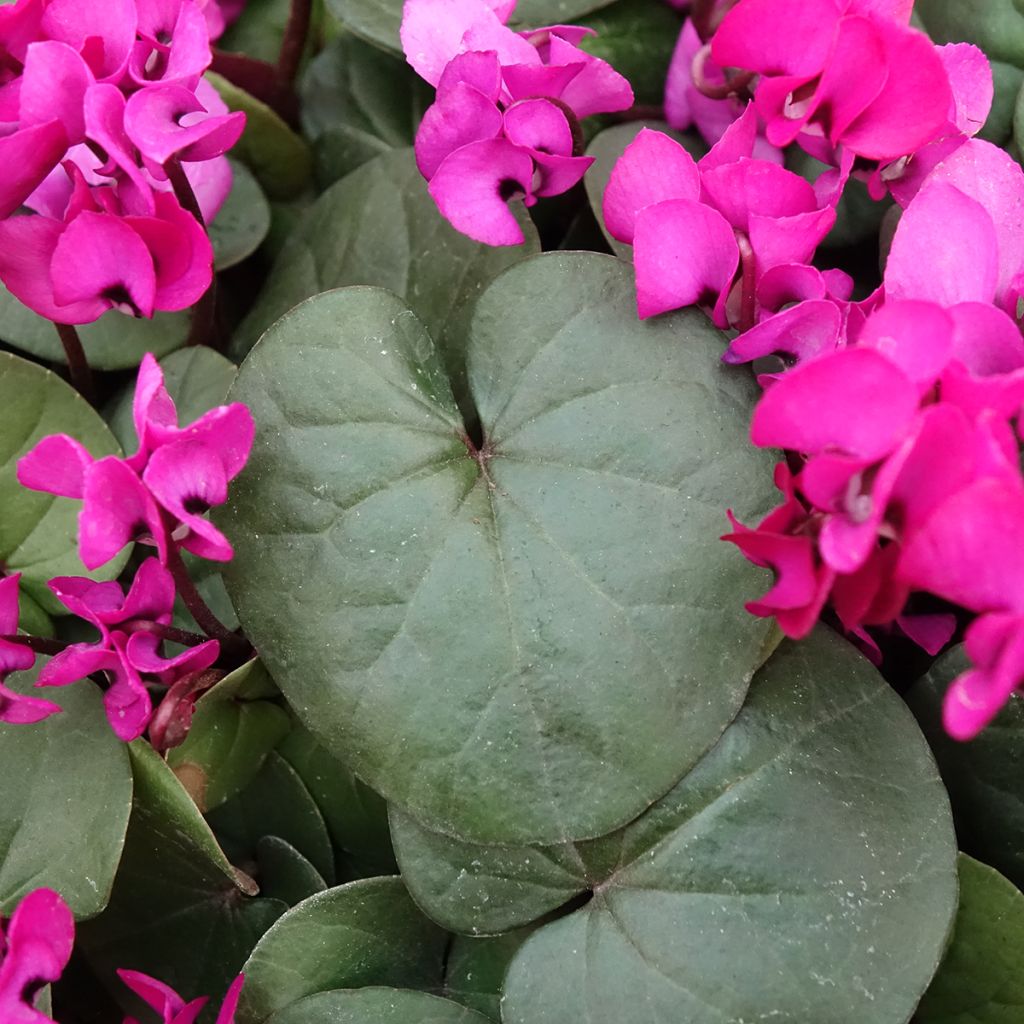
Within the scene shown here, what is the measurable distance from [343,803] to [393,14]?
573 millimetres

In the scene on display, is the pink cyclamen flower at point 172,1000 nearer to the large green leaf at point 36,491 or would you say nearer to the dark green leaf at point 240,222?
the large green leaf at point 36,491

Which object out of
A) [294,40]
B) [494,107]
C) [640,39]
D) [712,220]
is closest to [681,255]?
[712,220]

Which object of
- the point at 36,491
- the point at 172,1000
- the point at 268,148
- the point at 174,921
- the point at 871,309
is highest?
the point at 871,309

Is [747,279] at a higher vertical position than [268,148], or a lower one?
higher

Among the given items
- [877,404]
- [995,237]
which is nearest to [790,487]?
[877,404]

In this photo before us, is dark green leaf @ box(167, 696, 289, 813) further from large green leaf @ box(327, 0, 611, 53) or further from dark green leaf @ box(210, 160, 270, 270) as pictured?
large green leaf @ box(327, 0, 611, 53)

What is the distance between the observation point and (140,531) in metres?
0.54

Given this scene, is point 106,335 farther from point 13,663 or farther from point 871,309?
point 871,309

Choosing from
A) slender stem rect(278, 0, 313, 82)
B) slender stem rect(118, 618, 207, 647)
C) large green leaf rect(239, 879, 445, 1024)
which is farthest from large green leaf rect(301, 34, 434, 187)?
large green leaf rect(239, 879, 445, 1024)

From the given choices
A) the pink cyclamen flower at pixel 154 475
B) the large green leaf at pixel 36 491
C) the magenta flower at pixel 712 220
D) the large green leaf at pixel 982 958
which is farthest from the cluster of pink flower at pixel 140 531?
the large green leaf at pixel 982 958

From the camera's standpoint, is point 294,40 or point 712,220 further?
point 294,40

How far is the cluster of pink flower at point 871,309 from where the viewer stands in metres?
0.40

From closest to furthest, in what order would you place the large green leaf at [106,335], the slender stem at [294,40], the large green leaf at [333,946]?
the large green leaf at [333,946]
the large green leaf at [106,335]
the slender stem at [294,40]

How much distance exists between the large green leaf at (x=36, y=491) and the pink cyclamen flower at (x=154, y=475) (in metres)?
0.19
